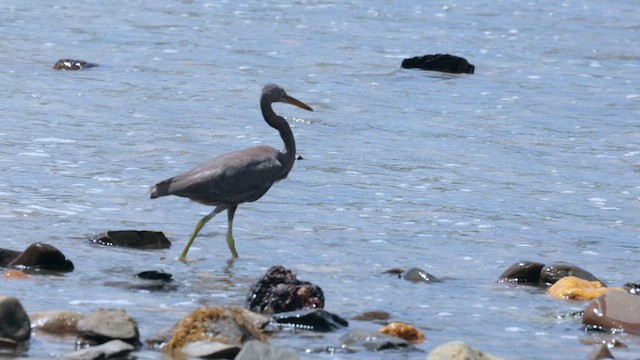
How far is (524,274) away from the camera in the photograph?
10.7 metres

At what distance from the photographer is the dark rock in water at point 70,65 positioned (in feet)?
73.0

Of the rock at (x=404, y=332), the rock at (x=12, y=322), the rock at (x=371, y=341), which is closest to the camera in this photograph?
the rock at (x=12, y=322)

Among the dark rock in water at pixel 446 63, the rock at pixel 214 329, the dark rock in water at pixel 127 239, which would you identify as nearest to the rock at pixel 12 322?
the rock at pixel 214 329

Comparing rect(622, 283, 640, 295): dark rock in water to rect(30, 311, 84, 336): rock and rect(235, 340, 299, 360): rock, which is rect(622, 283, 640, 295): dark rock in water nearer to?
rect(235, 340, 299, 360): rock

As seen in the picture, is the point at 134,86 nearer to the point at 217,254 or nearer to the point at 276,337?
the point at 217,254

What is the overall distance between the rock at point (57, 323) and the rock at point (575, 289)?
3459 mm

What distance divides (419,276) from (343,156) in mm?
6097

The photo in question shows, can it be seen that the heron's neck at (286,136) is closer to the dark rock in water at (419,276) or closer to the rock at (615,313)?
the dark rock in water at (419,276)

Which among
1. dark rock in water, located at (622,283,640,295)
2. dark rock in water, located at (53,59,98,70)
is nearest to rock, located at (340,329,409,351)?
dark rock in water, located at (622,283,640,295)

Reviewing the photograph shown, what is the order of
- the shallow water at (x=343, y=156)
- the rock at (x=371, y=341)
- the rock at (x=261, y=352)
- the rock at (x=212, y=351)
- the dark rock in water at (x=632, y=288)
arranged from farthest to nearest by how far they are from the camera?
the dark rock in water at (x=632, y=288) → the shallow water at (x=343, y=156) → the rock at (x=371, y=341) → the rock at (x=212, y=351) → the rock at (x=261, y=352)

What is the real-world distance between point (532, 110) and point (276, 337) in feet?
41.3

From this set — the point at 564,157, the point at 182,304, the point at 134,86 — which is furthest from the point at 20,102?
the point at 182,304

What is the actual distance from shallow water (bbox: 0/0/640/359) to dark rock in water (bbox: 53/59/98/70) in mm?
240

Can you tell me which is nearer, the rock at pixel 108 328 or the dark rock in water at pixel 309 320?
the rock at pixel 108 328
